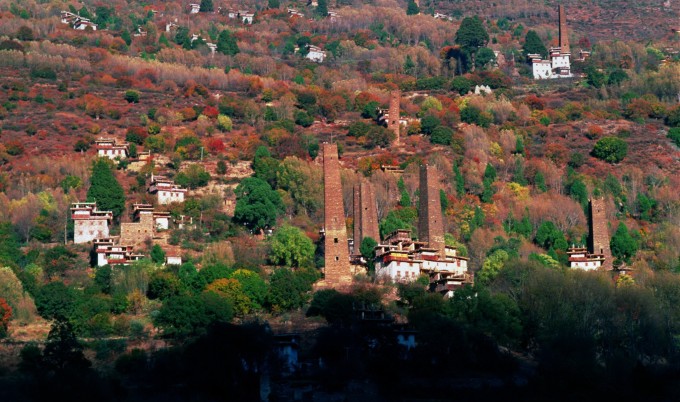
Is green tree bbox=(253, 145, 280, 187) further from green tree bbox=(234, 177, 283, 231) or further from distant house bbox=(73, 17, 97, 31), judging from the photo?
distant house bbox=(73, 17, 97, 31)

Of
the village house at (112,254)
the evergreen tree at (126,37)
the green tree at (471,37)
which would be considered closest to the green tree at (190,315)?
the village house at (112,254)

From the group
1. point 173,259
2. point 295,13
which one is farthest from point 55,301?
point 295,13

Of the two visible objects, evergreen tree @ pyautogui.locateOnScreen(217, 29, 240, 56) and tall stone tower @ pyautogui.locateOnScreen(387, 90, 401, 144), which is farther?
evergreen tree @ pyautogui.locateOnScreen(217, 29, 240, 56)

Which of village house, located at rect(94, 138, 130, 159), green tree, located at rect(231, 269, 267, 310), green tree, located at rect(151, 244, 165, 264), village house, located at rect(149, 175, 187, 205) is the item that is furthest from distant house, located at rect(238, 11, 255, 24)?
green tree, located at rect(231, 269, 267, 310)

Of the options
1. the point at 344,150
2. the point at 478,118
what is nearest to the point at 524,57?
the point at 478,118

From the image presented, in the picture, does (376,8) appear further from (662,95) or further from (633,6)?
(662,95)

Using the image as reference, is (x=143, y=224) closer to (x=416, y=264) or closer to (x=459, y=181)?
(x=416, y=264)
